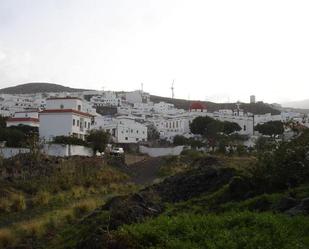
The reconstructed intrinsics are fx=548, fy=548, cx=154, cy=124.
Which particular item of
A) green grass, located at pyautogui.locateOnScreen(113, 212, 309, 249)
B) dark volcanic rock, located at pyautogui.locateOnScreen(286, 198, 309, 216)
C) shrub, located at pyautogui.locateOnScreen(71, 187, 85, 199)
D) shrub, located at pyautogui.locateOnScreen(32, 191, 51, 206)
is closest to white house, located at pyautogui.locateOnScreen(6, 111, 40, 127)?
shrub, located at pyautogui.locateOnScreen(71, 187, 85, 199)

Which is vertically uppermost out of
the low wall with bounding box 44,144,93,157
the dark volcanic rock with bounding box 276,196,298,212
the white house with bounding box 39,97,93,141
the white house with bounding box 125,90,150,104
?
the white house with bounding box 125,90,150,104

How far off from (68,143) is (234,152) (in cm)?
1531

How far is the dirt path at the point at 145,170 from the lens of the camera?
39.1 m

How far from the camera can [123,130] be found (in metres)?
76.6

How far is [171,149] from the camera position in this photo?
63.6 meters

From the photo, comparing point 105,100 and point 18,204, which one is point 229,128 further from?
point 18,204

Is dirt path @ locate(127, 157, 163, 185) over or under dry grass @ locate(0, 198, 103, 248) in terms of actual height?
under

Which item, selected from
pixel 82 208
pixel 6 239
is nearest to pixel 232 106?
pixel 82 208

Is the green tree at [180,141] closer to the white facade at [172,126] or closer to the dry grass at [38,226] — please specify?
the white facade at [172,126]

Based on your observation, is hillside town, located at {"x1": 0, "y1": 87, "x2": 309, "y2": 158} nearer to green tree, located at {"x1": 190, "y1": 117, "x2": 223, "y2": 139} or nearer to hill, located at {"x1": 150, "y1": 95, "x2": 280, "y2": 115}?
green tree, located at {"x1": 190, "y1": 117, "x2": 223, "y2": 139}

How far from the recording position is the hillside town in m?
58.2

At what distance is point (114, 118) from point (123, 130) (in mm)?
9678

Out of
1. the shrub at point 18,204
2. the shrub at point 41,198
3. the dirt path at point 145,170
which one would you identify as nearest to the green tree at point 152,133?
the dirt path at point 145,170

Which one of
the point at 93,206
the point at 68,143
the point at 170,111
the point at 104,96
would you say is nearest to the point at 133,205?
the point at 93,206
